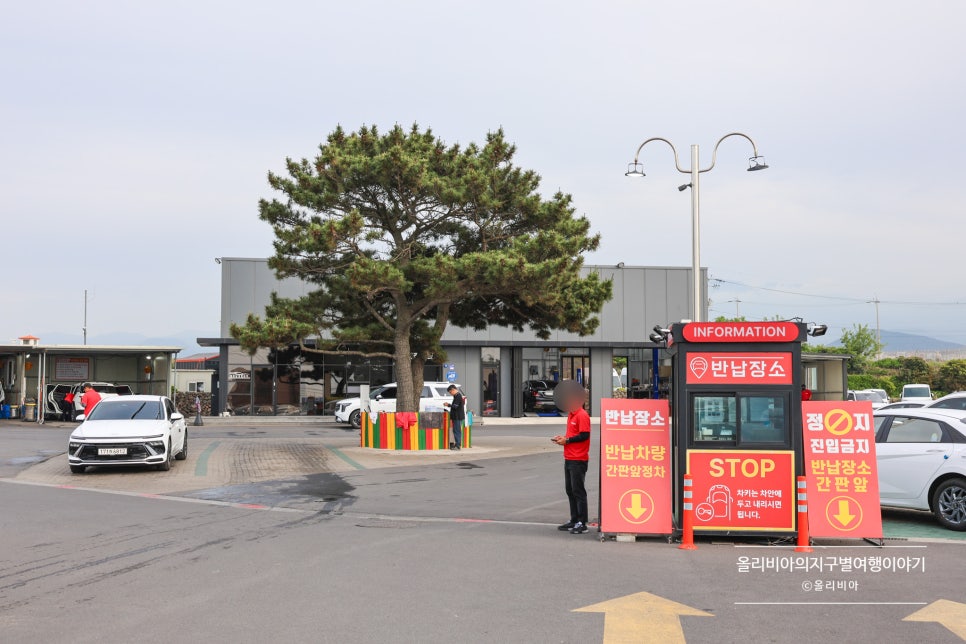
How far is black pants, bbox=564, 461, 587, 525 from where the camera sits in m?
10.1

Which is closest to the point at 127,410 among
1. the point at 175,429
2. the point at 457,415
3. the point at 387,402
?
the point at 175,429

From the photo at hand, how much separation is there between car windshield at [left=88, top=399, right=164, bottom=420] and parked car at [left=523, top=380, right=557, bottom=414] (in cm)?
2733

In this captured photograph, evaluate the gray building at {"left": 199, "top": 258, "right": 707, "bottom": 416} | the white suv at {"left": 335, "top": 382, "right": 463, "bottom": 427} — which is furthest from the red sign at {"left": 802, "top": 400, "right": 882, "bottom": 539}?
the gray building at {"left": 199, "top": 258, "right": 707, "bottom": 416}

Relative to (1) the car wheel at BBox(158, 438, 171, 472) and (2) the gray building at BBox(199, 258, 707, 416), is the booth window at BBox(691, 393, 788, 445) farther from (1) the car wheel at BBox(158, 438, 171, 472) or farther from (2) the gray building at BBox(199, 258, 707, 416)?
(2) the gray building at BBox(199, 258, 707, 416)

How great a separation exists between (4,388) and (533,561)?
3480cm

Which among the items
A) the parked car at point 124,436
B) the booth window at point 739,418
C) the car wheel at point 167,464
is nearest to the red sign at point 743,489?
the booth window at point 739,418

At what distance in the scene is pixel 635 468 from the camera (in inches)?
388

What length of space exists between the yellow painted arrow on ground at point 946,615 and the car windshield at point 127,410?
14.9 metres

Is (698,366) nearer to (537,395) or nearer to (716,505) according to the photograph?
(716,505)

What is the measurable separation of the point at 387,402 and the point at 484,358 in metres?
11.4

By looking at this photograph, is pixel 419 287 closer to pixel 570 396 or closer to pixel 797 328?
pixel 570 396

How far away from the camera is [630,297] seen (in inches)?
1670

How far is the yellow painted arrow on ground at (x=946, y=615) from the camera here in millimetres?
6148

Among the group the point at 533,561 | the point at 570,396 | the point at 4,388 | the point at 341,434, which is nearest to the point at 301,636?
the point at 533,561
